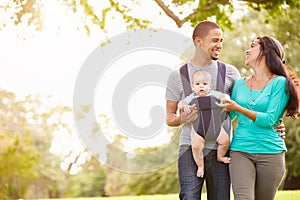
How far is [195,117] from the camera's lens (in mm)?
3861

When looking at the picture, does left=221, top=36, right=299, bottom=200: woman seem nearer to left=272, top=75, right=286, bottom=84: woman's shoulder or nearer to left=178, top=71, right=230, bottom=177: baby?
left=272, top=75, right=286, bottom=84: woman's shoulder

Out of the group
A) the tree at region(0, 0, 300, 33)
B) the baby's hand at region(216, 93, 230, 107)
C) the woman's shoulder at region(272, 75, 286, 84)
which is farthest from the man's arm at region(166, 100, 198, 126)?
the tree at region(0, 0, 300, 33)

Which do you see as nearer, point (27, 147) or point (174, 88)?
point (174, 88)

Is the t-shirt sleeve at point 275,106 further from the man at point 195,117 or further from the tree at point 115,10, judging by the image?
the tree at point 115,10

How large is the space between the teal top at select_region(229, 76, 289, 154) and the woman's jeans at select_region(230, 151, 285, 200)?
0.05m

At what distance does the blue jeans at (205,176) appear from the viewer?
12.8ft

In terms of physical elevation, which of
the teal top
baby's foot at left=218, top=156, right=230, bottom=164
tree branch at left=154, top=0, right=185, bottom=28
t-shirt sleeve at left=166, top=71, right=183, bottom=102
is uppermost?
tree branch at left=154, top=0, right=185, bottom=28

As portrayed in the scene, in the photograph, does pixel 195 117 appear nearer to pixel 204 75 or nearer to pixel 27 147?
pixel 204 75

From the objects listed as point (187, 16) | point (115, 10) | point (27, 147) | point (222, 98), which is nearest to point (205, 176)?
point (222, 98)

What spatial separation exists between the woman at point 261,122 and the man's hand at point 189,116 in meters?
0.21

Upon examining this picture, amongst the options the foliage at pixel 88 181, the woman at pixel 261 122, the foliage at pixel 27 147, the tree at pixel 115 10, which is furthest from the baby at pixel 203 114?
the foliage at pixel 88 181

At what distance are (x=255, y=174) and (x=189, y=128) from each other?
0.56 m

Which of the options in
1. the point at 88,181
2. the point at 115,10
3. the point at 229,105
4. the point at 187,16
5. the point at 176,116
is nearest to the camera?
the point at 229,105

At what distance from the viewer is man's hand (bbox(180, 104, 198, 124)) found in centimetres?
381
